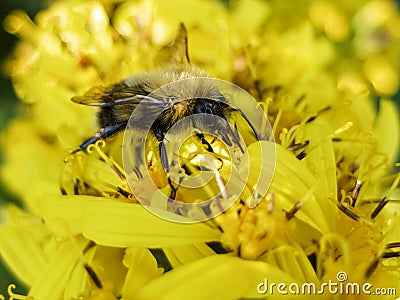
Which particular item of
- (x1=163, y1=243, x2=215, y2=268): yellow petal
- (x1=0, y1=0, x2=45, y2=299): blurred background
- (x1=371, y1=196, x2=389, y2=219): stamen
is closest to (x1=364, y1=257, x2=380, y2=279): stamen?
(x1=371, y1=196, x2=389, y2=219): stamen

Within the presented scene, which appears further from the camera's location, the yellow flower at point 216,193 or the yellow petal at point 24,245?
the yellow petal at point 24,245

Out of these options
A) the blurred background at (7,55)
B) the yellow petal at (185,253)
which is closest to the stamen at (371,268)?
the yellow petal at (185,253)

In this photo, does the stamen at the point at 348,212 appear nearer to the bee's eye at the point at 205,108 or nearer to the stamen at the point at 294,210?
the stamen at the point at 294,210

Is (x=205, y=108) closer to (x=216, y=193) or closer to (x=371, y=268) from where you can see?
(x=216, y=193)

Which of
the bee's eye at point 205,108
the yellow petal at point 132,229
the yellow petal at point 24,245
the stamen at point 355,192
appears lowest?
the yellow petal at point 24,245

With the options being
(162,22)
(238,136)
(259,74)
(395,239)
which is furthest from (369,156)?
(162,22)

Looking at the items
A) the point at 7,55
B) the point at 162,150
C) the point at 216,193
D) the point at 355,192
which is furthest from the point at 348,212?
the point at 7,55

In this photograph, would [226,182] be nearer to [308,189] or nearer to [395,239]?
[308,189]
